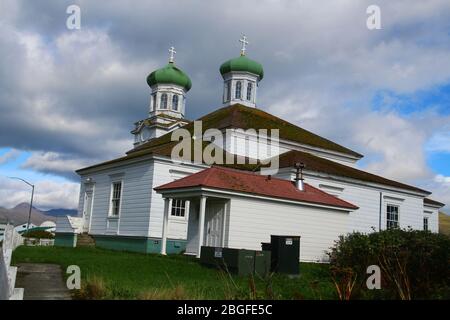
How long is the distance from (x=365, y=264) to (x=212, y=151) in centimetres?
1568

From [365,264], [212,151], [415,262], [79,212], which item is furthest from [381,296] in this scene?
[79,212]

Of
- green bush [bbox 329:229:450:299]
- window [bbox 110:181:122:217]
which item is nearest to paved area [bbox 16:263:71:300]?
green bush [bbox 329:229:450:299]

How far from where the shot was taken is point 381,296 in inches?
372

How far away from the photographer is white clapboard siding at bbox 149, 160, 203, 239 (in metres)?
24.9

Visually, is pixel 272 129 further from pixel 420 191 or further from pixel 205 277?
pixel 205 277

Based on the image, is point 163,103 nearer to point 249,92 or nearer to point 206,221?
point 249,92

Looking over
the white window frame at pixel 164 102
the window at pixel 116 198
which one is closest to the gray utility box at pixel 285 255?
the window at pixel 116 198

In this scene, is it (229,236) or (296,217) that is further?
(296,217)

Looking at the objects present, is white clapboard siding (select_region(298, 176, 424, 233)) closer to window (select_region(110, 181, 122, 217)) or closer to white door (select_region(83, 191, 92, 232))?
window (select_region(110, 181, 122, 217))

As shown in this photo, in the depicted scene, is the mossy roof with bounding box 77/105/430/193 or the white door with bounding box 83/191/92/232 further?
the white door with bounding box 83/191/92/232

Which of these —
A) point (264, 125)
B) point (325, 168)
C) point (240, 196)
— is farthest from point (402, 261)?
point (264, 125)

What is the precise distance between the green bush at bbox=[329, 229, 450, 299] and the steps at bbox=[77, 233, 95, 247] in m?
16.4

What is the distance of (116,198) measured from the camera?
28.3m

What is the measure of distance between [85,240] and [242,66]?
1949 cm
